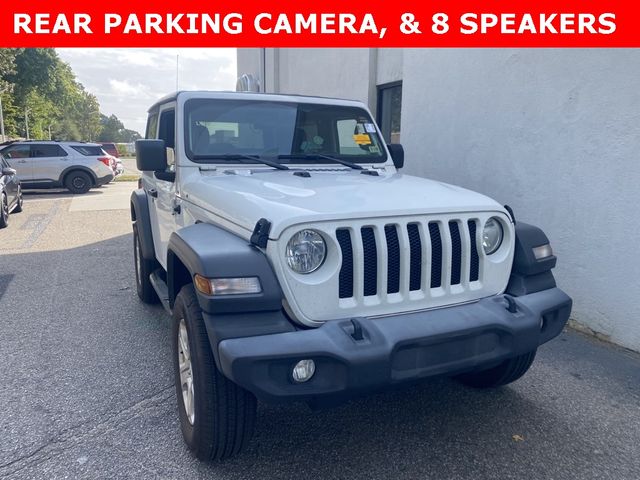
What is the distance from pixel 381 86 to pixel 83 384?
22.1ft

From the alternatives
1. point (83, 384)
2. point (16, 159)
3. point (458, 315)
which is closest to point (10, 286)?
point (83, 384)

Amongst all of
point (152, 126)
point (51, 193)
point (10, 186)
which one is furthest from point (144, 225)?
point (51, 193)

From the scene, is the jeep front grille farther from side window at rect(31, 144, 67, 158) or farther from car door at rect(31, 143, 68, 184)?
side window at rect(31, 144, 67, 158)

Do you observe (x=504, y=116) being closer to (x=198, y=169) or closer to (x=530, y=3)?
(x=530, y=3)

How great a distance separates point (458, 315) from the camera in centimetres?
250

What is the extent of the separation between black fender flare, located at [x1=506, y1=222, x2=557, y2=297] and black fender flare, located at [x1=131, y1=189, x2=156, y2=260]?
3.01 m

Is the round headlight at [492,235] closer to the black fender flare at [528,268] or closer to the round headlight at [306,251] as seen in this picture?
the black fender flare at [528,268]

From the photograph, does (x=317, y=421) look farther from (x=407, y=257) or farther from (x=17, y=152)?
(x=17, y=152)

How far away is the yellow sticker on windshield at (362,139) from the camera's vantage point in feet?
13.8

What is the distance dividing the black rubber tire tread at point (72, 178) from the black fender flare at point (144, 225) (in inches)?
502

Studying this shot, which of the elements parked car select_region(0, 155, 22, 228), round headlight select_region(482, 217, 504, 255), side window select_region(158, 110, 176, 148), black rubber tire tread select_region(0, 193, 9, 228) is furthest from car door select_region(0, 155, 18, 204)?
round headlight select_region(482, 217, 504, 255)

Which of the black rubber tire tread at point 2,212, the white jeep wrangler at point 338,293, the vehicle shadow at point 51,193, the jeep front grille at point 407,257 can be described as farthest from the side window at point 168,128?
the vehicle shadow at point 51,193

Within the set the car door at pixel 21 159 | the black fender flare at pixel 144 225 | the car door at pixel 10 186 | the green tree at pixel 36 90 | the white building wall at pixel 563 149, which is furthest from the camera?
the green tree at pixel 36 90

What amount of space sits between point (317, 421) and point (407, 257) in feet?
3.93
